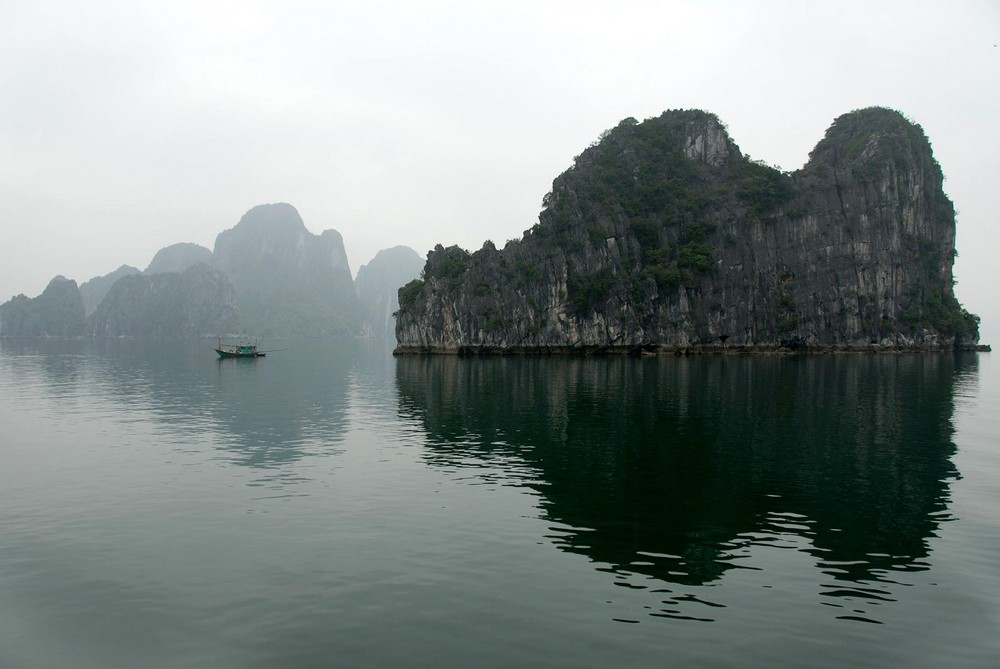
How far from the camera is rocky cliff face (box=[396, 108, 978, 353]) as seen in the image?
123 meters

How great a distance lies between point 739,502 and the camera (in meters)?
22.0

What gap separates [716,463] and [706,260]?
10942 cm

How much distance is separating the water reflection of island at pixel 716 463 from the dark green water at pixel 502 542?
0.16m

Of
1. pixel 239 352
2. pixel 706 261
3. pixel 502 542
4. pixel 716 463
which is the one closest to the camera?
pixel 502 542

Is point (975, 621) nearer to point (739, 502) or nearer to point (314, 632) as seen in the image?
point (739, 502)

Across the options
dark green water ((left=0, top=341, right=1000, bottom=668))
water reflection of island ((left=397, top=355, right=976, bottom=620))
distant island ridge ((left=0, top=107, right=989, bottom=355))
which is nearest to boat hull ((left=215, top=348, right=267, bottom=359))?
distant island ridge ((left=0, top=107, right=989, bottom=355))

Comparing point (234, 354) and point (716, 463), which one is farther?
point (234, 354)

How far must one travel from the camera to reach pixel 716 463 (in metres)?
27.8

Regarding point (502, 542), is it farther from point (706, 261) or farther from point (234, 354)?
point (706, 261)

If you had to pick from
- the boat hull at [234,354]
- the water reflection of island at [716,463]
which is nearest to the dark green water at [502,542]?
the water reflection of island at [716,463]

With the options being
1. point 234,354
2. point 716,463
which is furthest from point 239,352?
point 716,463

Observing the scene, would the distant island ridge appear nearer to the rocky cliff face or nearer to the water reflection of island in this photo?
the rocky cliff face

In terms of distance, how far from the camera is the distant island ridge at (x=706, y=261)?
123m

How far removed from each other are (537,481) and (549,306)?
9876 cm
